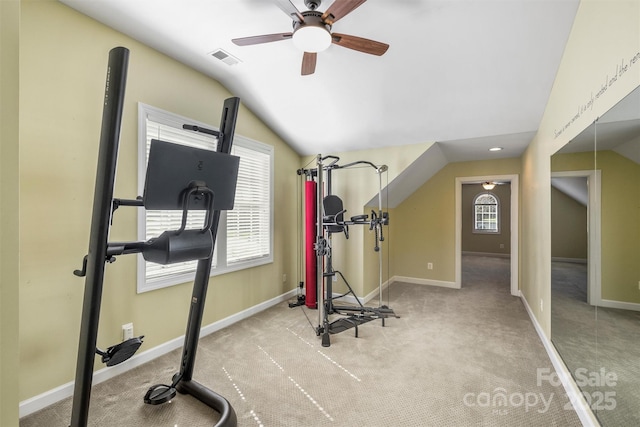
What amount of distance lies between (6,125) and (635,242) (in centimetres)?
233

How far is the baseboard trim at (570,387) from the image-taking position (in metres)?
1.71

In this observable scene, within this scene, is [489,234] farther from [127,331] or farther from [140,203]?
[140,203]

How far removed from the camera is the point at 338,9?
1.63 m

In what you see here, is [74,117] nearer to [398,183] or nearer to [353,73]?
[353,73]

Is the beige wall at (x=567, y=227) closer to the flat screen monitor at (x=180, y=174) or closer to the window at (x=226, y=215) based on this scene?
the flat screen monitor at (x=180, y=174)

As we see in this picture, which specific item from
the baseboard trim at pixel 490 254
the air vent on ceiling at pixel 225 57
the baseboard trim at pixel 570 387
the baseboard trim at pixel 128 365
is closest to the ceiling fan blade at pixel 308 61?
the air vent on ceiling at pixel 225 57

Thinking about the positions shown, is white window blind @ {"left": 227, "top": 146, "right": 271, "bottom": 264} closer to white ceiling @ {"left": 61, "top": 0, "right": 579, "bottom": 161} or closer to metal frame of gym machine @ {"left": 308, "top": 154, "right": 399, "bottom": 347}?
white ceiling @ {"left": 61, "top": 0, "right": 579, "bottom": 161}

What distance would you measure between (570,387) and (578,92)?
6.94 ft

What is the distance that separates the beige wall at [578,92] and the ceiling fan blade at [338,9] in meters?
1.31

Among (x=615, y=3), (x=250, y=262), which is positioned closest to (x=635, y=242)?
(x=615, y=3)

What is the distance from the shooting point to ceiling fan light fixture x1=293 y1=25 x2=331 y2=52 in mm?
1711

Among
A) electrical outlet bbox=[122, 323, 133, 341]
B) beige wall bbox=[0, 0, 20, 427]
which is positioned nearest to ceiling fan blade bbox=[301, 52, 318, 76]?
beige wall bbox=[0, 0, 20, 427]

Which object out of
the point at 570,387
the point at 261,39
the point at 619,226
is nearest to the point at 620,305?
the point at 619,226

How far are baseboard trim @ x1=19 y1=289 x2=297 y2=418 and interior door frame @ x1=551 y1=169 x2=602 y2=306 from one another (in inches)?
129
